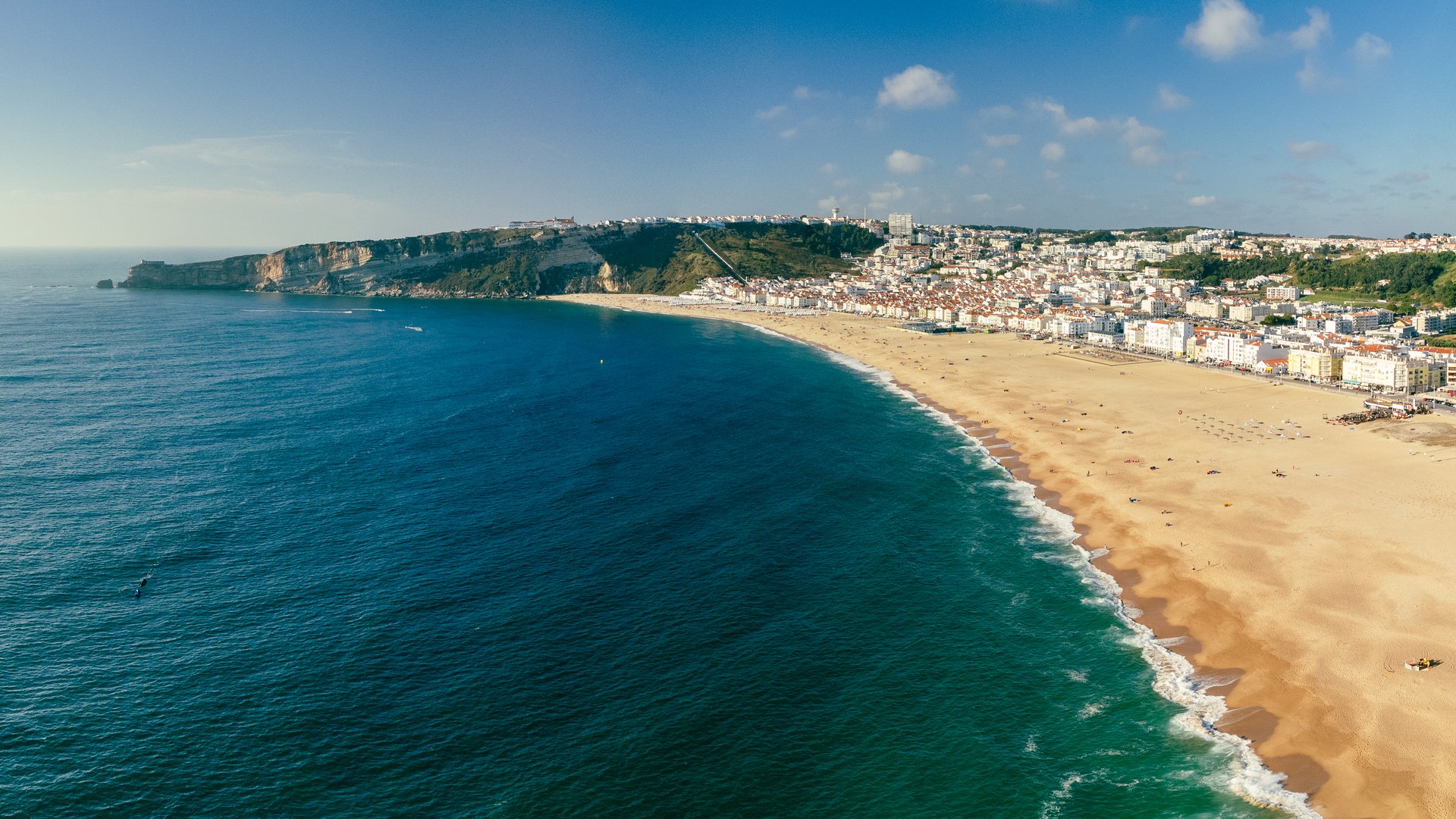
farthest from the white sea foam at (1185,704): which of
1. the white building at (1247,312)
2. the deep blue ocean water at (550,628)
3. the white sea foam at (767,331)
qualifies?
the white building at (1247,312)

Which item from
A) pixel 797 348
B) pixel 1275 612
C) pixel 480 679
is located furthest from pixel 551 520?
pixel 797 348

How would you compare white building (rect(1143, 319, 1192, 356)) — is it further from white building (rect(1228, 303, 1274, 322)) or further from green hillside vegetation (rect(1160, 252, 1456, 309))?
green hillside vegetation (rect(1160, 252, 1456, 309))

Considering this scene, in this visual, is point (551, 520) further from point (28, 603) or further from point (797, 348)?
point (797, 348)

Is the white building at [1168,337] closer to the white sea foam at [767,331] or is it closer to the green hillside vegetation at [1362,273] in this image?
the green hillside vegetation at [1362,273]

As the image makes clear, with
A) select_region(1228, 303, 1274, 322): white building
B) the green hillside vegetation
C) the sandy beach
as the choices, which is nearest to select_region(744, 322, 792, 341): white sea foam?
the sandy beach

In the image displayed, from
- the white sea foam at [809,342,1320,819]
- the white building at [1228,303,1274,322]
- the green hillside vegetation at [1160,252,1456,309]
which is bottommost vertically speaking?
the white sea foam at [809,342,1320,819]
